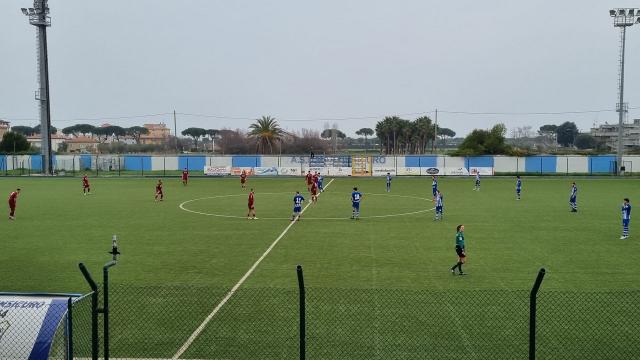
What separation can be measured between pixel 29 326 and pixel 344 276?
10382 millimetres

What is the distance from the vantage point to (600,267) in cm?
1859

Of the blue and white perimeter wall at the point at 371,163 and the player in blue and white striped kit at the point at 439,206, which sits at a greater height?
the blue and white perimeter wall at the point at 371,163

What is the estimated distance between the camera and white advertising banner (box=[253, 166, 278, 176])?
2781 inches

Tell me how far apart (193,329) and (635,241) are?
19.1 metres

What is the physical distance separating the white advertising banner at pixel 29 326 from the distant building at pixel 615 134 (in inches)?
6149

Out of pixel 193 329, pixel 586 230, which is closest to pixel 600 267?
pixel 586 230

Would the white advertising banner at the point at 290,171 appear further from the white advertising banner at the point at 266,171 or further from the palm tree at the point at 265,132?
the palm tree at the point at 265,132

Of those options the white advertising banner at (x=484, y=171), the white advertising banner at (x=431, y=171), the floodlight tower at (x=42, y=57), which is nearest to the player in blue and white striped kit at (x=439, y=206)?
the white advertising banner at (x=431, y=171)

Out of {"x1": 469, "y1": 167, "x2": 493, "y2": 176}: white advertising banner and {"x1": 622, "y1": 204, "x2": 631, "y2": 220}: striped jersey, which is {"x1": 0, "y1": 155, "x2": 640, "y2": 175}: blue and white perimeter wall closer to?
{"x1": 469, "y1": 167, "x2": 493, "y2": 176}: white advertising banner

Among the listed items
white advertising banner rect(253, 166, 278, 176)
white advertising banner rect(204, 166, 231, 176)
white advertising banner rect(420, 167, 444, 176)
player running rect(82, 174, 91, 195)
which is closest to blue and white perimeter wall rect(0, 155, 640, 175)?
white advertising banner rect(420, 167, 444, 176)

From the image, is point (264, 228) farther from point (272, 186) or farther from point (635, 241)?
point (272, 186)

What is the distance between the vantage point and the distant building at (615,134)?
148m

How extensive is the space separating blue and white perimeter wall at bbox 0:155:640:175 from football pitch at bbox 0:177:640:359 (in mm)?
34347

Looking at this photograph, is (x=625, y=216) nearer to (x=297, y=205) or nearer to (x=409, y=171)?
(x=297, y=205)
